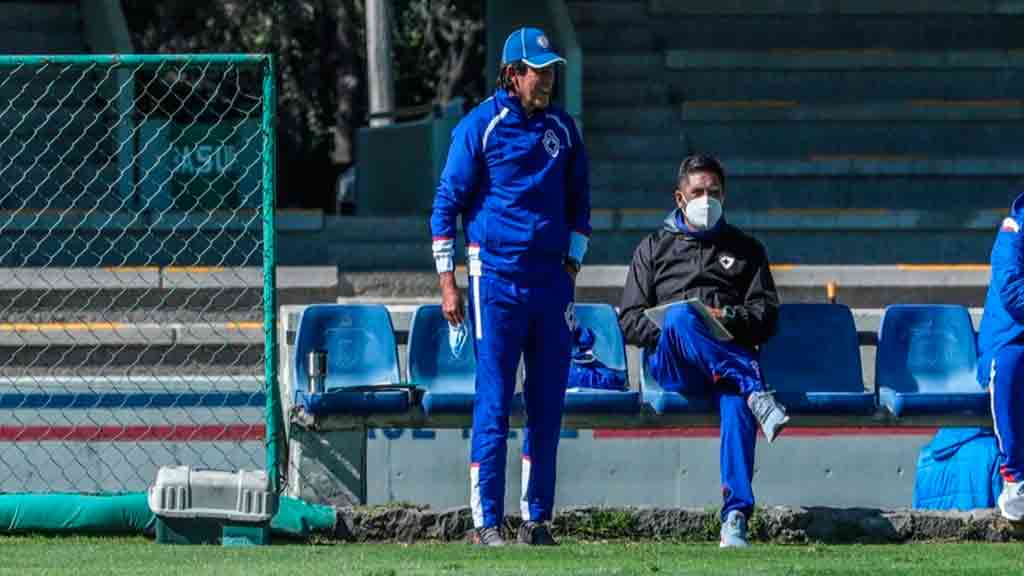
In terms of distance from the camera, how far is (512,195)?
27.1 feet

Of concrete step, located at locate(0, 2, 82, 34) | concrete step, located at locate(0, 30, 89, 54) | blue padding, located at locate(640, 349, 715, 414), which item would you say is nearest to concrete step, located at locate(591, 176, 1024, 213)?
concrete step, located at locate(0, 30, 89, 54)

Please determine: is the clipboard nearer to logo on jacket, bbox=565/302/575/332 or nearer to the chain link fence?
logo on jacket, bbox=565/302/575/332

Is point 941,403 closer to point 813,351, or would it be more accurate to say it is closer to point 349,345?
point 813,351

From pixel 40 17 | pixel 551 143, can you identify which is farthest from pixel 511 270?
pixel 40 17

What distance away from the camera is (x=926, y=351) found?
973 cm

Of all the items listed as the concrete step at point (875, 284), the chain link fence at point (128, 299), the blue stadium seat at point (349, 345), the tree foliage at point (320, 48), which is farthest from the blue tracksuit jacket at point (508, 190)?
the tree foliage at point (320, 48)

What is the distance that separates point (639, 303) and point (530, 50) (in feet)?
4.53

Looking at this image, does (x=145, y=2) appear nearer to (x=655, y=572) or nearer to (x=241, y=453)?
(x=241, y=453)

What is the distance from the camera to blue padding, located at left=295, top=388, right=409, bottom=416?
360 inches

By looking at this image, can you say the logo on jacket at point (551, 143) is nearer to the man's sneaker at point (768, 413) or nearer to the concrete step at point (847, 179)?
the man's sneaker at point (768, 413)

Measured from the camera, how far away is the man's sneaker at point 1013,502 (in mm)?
8867

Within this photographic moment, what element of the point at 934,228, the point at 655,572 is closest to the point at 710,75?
the point at 934,228

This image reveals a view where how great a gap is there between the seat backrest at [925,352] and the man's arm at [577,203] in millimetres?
1938

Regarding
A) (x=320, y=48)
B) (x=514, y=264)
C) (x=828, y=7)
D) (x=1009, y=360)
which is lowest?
(x=1009, y=360)
